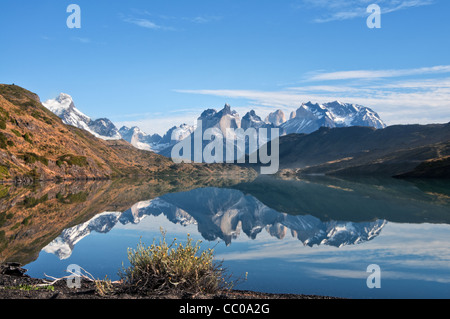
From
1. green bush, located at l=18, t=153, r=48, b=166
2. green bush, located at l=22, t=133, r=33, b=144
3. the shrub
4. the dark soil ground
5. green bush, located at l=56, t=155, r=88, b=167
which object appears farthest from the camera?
green bush, located at l=56, t=155, r=88, b=167

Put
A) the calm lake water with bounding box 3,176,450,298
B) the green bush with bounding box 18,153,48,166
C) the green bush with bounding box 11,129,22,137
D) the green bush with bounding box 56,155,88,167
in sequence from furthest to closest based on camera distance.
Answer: the green bush with bounding box 56,155,88,167, the green bush with bounding box 11,129,22,137, the green bush with bounding box 18,153,48,166, the calm lake water with bounding box 3,176,450,298

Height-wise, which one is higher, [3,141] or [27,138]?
[27,138]

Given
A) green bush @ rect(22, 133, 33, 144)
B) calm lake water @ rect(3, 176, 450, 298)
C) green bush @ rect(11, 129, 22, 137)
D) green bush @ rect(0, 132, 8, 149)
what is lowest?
calm lake water @ rect(3, 176, 450, 298)

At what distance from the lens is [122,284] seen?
15.2 meters

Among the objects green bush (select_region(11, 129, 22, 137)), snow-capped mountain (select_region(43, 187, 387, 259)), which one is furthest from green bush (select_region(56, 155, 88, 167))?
snow-capped mountain (select_region(43, 187, 387, 259))

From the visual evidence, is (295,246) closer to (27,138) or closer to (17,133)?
(17,133)

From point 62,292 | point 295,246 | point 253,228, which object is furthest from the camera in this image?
point 253,228

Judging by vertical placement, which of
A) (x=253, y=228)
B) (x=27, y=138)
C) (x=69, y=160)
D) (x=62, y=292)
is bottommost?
(x=253, y=228)

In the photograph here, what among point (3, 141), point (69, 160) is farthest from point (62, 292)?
point (69, 160)

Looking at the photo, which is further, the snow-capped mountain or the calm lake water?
the snow-capped mountain

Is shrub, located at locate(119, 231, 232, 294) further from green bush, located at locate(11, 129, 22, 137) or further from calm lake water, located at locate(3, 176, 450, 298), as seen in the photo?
green bush, located at locate(11, 129, 22, 137)
